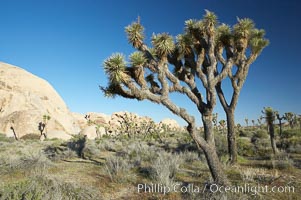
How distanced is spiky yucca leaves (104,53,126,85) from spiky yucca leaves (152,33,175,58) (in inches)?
50.0

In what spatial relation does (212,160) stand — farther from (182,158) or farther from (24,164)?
(24,164)

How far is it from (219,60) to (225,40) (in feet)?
2.74

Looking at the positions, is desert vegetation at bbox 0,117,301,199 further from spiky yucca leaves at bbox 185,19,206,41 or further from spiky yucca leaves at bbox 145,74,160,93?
spiky yucca leaves at bbox 185,19,206,41

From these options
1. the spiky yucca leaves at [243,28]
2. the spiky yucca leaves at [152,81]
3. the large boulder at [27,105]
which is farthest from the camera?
the large boulder at [27,105]

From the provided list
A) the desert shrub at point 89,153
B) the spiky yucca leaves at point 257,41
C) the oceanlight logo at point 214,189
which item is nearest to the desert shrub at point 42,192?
the oceanlight logo at point 214,189

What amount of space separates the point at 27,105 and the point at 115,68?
36.3 meters

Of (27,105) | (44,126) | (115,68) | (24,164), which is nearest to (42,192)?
(115,68)

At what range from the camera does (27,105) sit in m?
39.1

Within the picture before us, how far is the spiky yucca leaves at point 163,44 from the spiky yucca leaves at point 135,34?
55 cm

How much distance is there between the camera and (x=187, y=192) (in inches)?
241

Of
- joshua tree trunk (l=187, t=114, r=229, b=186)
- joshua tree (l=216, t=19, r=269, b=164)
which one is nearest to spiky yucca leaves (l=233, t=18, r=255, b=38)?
joshua tree (l=216, t=19, r=269, b=164)

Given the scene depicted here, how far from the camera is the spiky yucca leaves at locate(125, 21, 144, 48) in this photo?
8.69 meters

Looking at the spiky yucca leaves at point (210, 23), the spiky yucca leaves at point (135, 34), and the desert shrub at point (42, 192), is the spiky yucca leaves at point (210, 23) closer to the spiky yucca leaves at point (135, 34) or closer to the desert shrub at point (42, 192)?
the spiky yucca leaves at point (135, 34)

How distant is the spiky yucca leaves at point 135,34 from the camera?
8688mm
